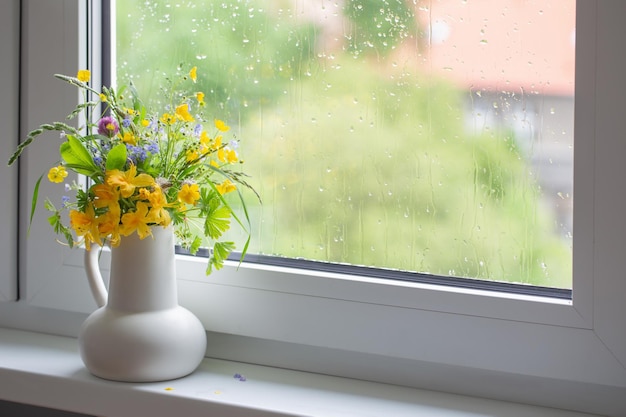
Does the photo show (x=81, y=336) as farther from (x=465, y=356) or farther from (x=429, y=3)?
(x=429, y=3)

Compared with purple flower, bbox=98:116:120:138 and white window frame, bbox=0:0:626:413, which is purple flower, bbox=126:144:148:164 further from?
white window frame, bbox=0:0:626:413

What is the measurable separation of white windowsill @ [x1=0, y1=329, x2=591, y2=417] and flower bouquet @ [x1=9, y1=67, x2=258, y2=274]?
154mm

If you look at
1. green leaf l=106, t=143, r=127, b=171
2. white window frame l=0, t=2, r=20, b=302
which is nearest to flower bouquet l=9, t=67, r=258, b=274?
green leaf l=106, t=143, r=127, b=171

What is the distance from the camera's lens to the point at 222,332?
3.63 ft

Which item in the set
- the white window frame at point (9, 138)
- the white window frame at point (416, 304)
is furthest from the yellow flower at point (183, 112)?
the white window frame at point (9, 138)

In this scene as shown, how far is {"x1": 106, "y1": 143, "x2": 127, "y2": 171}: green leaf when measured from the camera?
93 centimetres

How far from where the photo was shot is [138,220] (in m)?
0.93

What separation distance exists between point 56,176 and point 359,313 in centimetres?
40

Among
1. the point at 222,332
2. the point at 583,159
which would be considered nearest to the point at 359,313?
the point at 222,332

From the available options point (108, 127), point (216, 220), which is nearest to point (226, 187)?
point (216, 220)

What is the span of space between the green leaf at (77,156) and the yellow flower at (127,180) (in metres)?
0.05

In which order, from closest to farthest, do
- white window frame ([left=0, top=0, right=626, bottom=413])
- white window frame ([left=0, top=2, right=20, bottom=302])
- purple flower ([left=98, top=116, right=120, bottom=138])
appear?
1. white window frame ([left=0, top=0, right=626, bottom=413])
2. purple flower ([left=98, top=116, right=120, bottom=138])
3. white window frame ([left=0, top=2, right=20, bottom=302])

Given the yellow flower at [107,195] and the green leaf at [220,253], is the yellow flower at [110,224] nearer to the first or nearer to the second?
the yellow flower at [107,195]

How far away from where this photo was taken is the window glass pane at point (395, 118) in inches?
36.9
